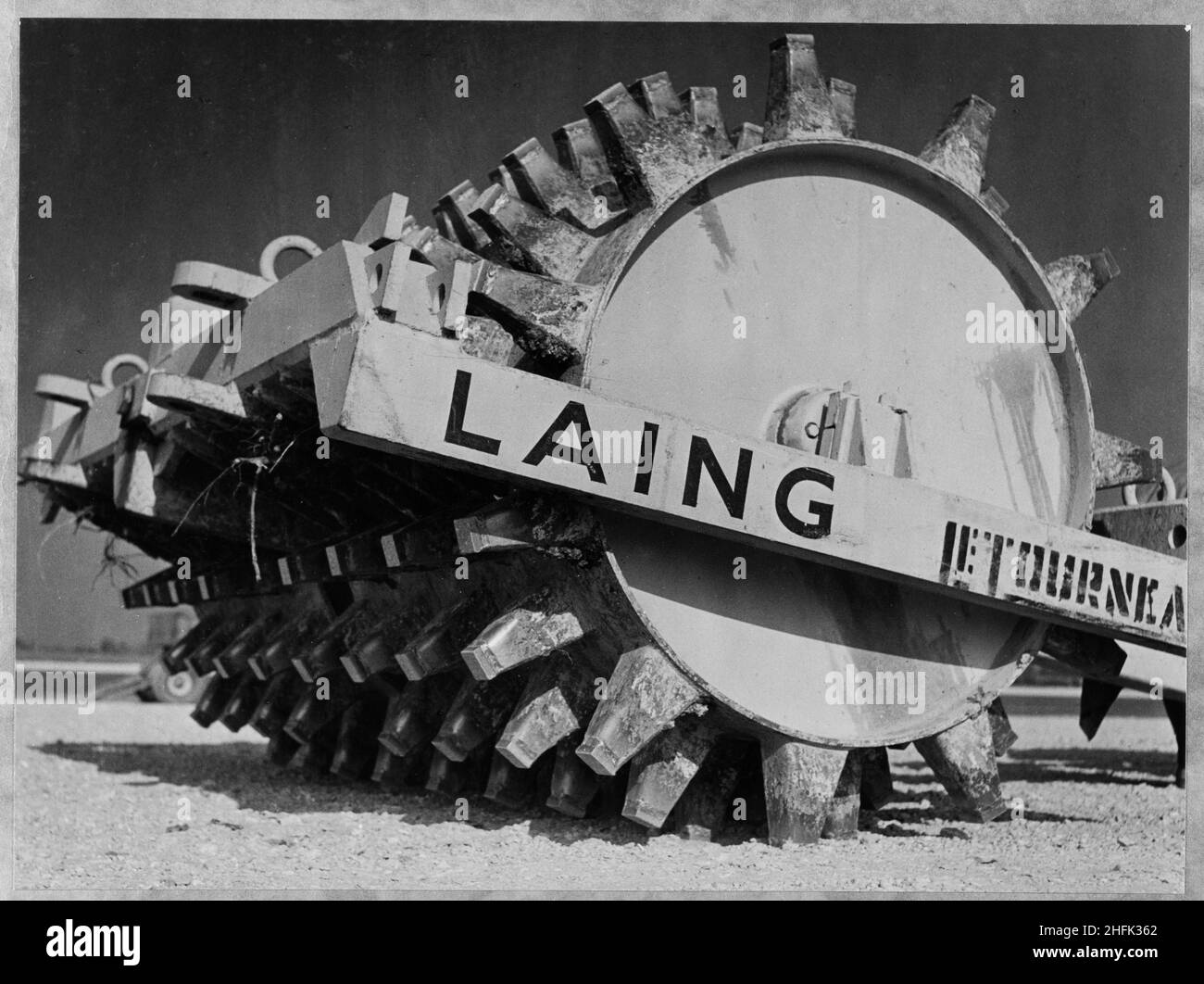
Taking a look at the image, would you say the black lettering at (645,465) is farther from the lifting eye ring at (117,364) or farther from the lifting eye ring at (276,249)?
the lifting eye ring at (117,364)

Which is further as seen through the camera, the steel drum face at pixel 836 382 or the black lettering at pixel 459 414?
the steel drum face at pixel 836 382

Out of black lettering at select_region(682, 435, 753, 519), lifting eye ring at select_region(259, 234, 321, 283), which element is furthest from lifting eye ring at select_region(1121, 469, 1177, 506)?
lifting eye ring at select_region(259, 234, 321, 283)

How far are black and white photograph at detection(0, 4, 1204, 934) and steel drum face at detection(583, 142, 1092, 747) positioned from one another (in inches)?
0.6

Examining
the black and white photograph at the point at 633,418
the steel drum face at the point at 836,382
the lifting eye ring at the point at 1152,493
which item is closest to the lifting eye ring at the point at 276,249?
the black and white photograph at the point at 633,418

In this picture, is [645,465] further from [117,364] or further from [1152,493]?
[117,364]

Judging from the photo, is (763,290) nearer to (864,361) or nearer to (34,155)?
(864,361)

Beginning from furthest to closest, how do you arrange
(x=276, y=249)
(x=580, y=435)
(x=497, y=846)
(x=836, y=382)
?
1. (x=276, y=249)
2. (x=836, y=382)
3. (x=497, y=846)
4. (x=580, y=435)

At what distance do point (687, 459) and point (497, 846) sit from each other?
152 cm

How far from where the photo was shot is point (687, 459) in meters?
4.83

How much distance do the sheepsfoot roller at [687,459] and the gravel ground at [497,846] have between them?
0.17 metres

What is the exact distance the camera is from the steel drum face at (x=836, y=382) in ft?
17.0

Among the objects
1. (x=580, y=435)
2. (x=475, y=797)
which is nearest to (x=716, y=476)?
(x=580, y=435)

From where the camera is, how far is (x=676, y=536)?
5.10 meters

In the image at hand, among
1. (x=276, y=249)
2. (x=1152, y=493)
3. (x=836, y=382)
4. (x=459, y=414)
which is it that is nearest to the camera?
(x=459, y=414)
